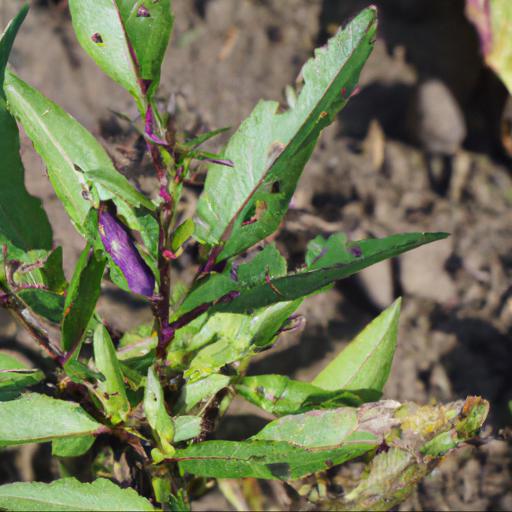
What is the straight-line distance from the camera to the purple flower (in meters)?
1.07

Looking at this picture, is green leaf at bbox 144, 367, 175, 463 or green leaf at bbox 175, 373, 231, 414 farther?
green leaf at bbox 175, 373, 231, 414

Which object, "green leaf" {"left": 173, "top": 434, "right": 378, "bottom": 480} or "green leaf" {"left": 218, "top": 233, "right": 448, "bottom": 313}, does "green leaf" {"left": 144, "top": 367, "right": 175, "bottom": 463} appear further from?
"green leaf" {"left": 218, "top": 233, "right": 448, "bottom": 313}

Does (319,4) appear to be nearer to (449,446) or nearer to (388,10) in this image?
(388,10)

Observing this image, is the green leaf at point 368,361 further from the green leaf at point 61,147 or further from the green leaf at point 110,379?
the green leaf at point 61,147

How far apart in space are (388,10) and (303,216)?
885 millimetres

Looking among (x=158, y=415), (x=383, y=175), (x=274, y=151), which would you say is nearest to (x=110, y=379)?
(x=158, y=415)

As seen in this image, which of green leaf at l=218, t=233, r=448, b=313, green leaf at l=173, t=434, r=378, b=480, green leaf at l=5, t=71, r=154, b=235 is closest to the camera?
green leaf at l=218, t=233, r=448, b=313

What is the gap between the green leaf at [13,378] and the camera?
3.54 feet

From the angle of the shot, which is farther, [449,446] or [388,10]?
[388,10]

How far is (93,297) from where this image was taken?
1.07 meters

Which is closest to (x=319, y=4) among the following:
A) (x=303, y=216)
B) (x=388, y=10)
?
(x=388, y=10)

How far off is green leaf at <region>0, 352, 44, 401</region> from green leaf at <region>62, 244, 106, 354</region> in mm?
99

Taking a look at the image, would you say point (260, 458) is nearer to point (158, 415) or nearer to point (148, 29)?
point (158, 415)

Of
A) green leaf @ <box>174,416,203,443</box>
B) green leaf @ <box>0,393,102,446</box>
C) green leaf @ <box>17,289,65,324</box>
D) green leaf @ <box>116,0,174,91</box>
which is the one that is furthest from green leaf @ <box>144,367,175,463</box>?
green leaf @ <box>116,0,174,91</box>
